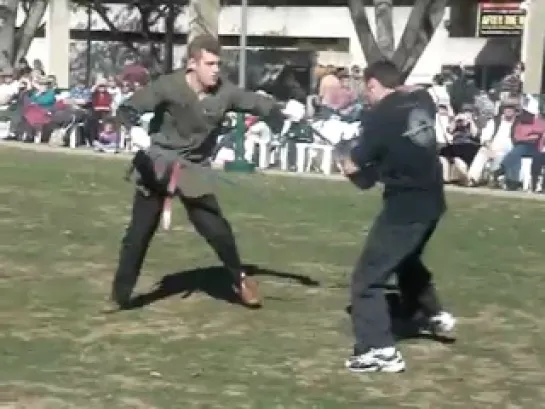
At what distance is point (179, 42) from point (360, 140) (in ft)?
136

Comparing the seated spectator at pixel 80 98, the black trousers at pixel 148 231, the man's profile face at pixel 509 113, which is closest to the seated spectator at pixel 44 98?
the seated spectator at pixel 80 98

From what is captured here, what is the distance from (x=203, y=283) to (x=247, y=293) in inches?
40.5

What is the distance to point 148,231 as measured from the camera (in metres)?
8.55

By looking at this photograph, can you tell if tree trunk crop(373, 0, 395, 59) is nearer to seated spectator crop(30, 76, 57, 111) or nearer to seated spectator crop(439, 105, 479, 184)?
seated spectator crop(439, 105, 479, 184)

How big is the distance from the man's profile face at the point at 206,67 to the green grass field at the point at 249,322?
5.07ft

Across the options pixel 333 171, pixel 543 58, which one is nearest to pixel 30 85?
pixel 333 171

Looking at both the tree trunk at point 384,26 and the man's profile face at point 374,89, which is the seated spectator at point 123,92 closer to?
the tree trunk at point 384,26

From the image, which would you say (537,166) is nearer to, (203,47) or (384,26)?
(384,26)

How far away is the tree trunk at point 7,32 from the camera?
3262cm

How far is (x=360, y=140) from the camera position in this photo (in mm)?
7305

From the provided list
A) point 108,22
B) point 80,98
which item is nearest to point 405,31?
point 80,98

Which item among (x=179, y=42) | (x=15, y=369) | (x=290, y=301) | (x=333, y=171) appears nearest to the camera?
(x=15, y=369)

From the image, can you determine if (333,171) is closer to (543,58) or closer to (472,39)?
(543,58)

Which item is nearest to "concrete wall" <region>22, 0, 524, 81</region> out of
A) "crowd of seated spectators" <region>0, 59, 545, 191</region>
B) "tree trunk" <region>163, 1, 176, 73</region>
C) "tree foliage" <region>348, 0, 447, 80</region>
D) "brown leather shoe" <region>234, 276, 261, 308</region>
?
"tree trunk" <region>163, 1, 176, 73</region>
